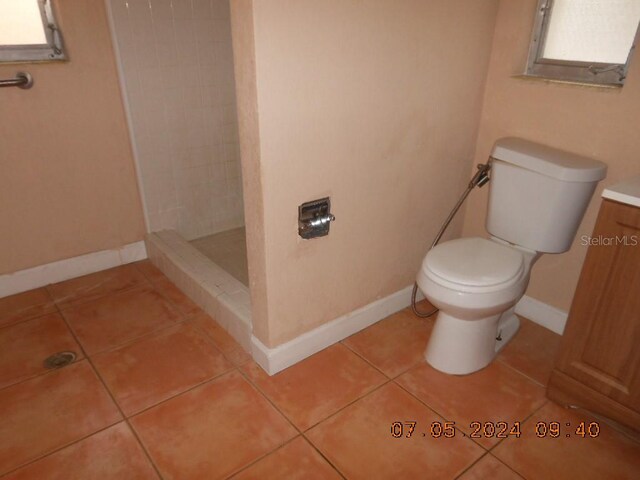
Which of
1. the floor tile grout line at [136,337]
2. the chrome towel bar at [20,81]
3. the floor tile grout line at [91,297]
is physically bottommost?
the floor tile grout line at [136,337]

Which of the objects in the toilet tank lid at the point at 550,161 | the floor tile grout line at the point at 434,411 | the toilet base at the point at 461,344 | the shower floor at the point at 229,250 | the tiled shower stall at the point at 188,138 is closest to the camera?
the floor tile grout line at the point at 434,411

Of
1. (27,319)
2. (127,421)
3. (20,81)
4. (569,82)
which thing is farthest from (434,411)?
(20,81)

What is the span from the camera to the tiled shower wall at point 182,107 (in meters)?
2.23

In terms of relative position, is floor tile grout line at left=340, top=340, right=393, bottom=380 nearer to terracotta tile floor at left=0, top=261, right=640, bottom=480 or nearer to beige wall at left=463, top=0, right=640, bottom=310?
terracotta tile floor at left=0, top=261, right=640, bottom=480

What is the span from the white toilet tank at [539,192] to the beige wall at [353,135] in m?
0.27

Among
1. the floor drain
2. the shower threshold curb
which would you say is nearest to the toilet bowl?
the shower threshold curb

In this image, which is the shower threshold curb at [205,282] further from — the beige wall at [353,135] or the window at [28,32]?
the window at [28,32]

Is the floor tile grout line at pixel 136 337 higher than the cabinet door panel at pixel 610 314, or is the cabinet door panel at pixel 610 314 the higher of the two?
the cabinet door panel at pixel 610 314

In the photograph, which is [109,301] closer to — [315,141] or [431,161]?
[315,141]

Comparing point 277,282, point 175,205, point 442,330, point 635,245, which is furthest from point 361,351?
point 175,205

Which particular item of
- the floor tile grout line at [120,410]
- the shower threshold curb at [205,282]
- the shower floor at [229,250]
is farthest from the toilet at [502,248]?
the floor tile grout line at [120,410]

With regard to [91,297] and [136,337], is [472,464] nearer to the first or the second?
[136,337]

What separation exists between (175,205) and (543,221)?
1876 mm

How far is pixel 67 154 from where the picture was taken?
218 centimetres
